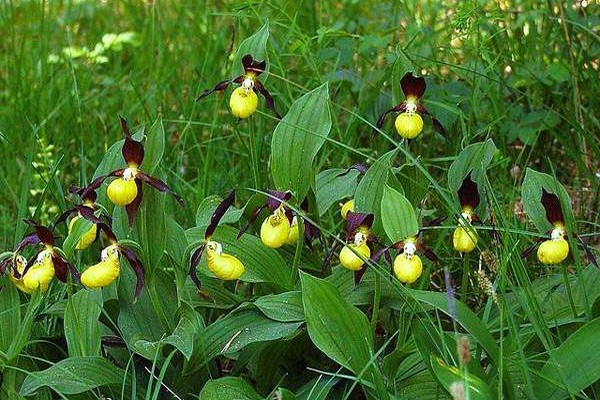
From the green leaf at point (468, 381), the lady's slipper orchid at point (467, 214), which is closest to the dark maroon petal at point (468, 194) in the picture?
the lady's slipper orchid at point (467, 214)

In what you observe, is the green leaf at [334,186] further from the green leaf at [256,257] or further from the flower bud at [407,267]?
the flower bud at [407,267]

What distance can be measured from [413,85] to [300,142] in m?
0.20

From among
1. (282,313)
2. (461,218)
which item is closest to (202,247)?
(282,313)

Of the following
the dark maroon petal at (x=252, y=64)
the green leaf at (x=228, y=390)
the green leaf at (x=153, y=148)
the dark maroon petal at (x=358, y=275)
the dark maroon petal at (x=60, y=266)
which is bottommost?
the green leaf at (x=228, y=390)

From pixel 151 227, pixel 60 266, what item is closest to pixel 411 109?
pixel 151 227

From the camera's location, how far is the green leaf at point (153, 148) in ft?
4.21

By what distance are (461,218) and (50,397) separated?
0.65m

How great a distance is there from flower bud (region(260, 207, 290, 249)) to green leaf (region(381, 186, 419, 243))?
14cm

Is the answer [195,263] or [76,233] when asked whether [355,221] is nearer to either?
[195,263]

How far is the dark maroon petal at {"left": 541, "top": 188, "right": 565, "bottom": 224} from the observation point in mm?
1305

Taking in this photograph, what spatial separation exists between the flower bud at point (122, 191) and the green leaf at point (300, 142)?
0.22 meters

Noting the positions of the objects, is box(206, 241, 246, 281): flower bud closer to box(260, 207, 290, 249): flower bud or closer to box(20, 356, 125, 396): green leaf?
box(260, 207, 290, 249): flower bud

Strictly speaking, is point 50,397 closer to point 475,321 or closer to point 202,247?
point 202,247

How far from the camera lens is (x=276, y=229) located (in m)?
1.30
